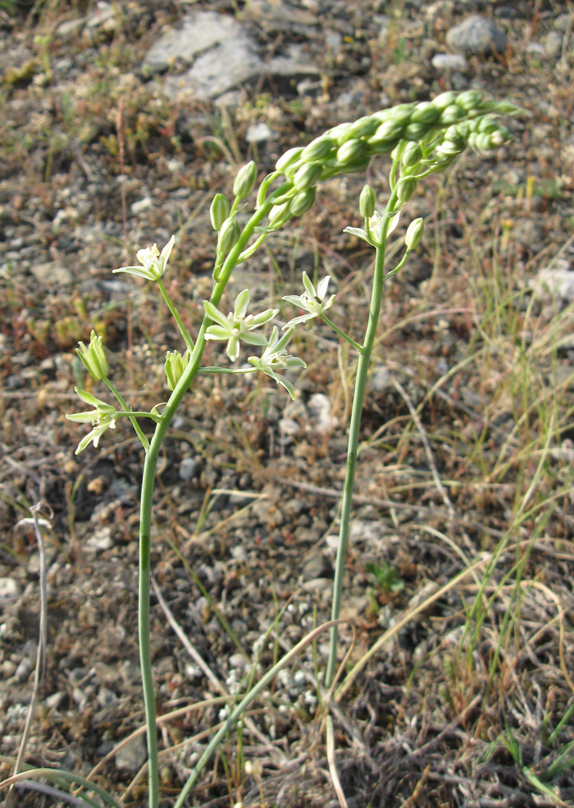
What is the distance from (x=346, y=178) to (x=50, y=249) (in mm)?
2303

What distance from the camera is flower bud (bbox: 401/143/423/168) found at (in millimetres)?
1476

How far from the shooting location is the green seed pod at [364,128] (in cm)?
134

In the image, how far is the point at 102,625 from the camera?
106 inches

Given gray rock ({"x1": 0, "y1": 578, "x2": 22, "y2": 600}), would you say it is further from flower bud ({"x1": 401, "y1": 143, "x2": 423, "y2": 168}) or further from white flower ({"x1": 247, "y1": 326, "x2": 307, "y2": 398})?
flower bud ({"x1": 401, "y1": 143, "x2": 423, "y2": 168})

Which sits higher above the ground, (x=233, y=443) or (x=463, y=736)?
(x=233, y=443)

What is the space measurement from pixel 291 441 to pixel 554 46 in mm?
5052

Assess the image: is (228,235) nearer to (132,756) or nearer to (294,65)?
(132,756)

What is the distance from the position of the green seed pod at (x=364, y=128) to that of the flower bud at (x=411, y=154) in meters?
0.16

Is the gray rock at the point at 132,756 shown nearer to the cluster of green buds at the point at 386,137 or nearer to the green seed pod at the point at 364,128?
the cluster of green buds at the point at 386,137

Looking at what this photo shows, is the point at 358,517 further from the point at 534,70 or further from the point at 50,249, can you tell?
the point at 534,70

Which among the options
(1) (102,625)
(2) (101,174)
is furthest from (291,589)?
(2) (101,174)

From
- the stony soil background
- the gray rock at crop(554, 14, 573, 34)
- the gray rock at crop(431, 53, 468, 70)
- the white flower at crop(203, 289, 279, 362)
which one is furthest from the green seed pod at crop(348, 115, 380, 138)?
the gray rock at crop(554, 14, 573, 34)

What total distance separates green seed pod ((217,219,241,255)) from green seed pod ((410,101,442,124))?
437 mm

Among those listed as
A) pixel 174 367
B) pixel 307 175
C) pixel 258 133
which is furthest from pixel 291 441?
pixel 258 133
